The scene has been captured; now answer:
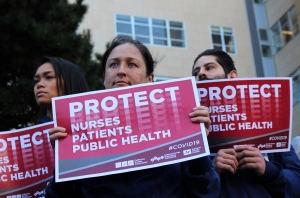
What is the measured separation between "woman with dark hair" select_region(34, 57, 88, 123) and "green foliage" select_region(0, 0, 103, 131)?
377 centimetres

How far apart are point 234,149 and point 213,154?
16 cm

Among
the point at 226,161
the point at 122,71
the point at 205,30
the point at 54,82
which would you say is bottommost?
the point at 226,161

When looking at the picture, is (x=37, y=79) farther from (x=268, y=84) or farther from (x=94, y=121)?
(x=268, y=84)

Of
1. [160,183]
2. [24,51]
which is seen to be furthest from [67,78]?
[24,51]

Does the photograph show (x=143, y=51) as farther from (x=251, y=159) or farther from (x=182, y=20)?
(x=182, y=20)

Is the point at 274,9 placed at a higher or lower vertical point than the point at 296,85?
higher

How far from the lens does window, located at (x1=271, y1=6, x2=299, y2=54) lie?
17788mm

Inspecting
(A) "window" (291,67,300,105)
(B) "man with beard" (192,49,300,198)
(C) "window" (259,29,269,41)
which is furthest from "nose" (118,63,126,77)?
(C) "window" (259,29,269,41)

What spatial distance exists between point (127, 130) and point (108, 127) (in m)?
0.10

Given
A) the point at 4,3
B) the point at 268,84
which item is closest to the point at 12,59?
the point at 4,3

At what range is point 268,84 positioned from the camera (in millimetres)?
3541

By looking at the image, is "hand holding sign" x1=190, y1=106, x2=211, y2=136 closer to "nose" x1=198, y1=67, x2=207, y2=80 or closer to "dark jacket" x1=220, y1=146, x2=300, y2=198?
"dark jacket" x1=220, y1=146, x2=300, y2=198

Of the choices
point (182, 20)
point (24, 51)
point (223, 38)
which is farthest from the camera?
point (223, 38)

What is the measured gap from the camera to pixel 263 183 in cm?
335
